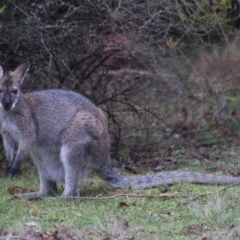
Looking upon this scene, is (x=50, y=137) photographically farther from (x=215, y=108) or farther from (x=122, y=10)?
(x=215, y=108)

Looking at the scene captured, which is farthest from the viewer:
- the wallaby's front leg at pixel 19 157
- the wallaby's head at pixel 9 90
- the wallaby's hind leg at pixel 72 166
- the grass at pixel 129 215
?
the wallaby's head at pixel 9 90

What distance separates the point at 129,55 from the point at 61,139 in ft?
9.21

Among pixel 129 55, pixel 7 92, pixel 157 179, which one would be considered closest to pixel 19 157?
pixel 7 92

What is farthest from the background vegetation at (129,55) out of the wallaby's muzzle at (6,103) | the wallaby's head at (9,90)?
the wallaby's muzzle at (6,103)

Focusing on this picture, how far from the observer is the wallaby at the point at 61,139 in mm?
7867

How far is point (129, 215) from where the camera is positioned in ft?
23.0

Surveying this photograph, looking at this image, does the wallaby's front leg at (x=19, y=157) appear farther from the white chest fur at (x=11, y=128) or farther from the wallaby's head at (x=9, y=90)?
the wallaby's head at (x=9, y=90)

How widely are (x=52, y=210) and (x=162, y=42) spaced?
374 centimetres

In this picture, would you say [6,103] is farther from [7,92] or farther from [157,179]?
[157,179]

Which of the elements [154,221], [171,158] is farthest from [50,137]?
[171,158]

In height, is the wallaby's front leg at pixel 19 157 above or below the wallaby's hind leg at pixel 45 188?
above

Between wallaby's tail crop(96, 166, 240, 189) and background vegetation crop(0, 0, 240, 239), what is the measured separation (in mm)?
1082

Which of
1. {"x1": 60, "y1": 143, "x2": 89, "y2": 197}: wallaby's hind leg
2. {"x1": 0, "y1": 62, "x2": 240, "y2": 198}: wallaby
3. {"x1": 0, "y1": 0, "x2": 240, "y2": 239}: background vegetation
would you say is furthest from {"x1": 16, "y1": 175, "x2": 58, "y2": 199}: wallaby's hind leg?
{"x1": 0, "y1": 0, "x2": 240, "y2": 239}: background vegetation

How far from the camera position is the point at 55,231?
19.5 feet
